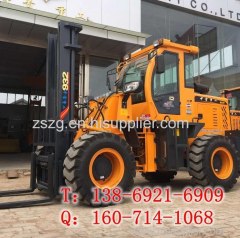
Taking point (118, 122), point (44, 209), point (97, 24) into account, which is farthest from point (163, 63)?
point (97, 24)

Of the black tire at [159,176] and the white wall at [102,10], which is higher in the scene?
the white wall at [102,10]

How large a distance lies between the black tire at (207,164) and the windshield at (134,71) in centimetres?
183

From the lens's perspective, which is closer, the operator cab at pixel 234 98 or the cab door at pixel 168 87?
the cab door at pixel 168 87

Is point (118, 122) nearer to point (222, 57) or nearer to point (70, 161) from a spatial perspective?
point (70, 161)

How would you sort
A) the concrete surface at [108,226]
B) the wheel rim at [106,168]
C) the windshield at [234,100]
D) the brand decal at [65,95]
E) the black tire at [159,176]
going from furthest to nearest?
1. the windshield at [234,100]
2. the black tire at [159,176]
3. the brand decal at [65,95]
4. the wheel rim at [106,168]
5. the concrete surface at [108,226]

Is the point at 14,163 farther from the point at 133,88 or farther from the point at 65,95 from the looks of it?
the point at 133,88

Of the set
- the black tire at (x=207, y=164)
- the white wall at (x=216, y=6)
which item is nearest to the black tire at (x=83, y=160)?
the black tire at (x=207, y=164)

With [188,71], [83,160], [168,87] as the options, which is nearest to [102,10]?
[188,71]

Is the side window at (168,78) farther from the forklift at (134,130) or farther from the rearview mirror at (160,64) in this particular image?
the rearview mirror at (160,64)

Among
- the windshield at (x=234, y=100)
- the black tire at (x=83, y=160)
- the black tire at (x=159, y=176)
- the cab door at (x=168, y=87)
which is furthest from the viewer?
the windshield at (x=234, y=100)

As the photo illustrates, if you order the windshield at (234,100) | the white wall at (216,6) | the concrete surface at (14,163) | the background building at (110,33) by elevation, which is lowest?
the concrete surface at (14,163)

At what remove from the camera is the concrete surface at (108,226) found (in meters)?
4.19

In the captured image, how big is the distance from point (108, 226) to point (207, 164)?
10.4 feet

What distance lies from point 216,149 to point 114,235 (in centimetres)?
387
